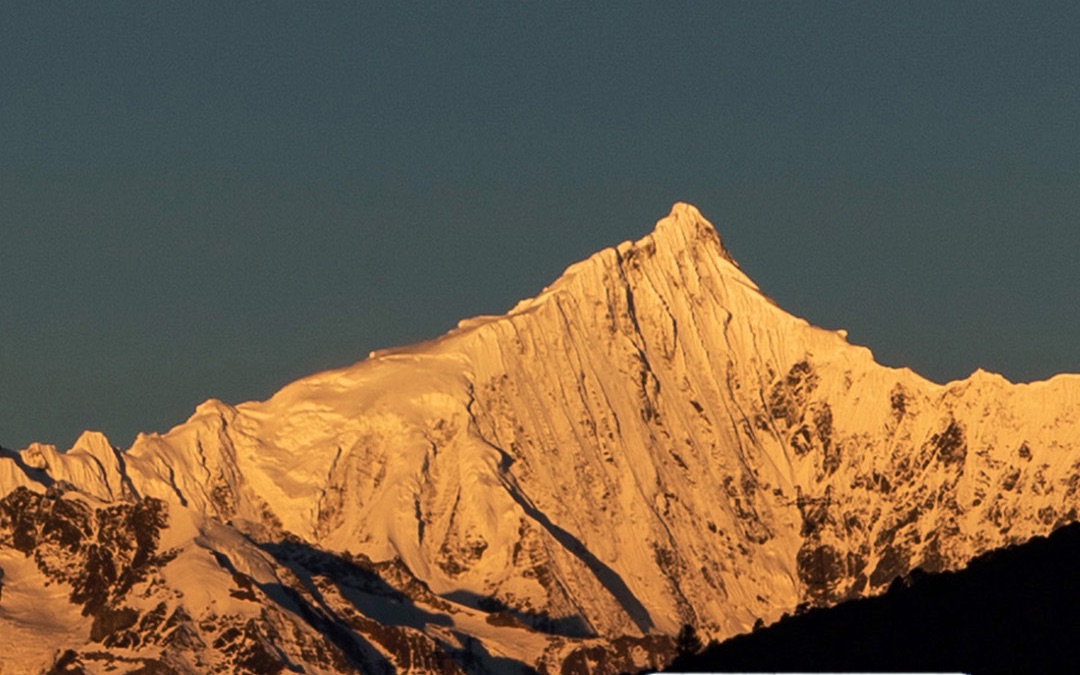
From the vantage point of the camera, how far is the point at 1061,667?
189750 millimetres

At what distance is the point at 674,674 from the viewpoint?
18212cm

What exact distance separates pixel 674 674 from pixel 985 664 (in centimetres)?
2091

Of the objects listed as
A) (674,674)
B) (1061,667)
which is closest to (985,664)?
(1061,667)

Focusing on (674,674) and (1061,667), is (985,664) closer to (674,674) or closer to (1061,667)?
(1061,667)

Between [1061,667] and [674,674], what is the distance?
63.9 ft

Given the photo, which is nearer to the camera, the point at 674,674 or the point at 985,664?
the point at 674,674

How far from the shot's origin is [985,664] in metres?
196

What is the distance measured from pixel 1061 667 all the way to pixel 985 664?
23.9 feet
